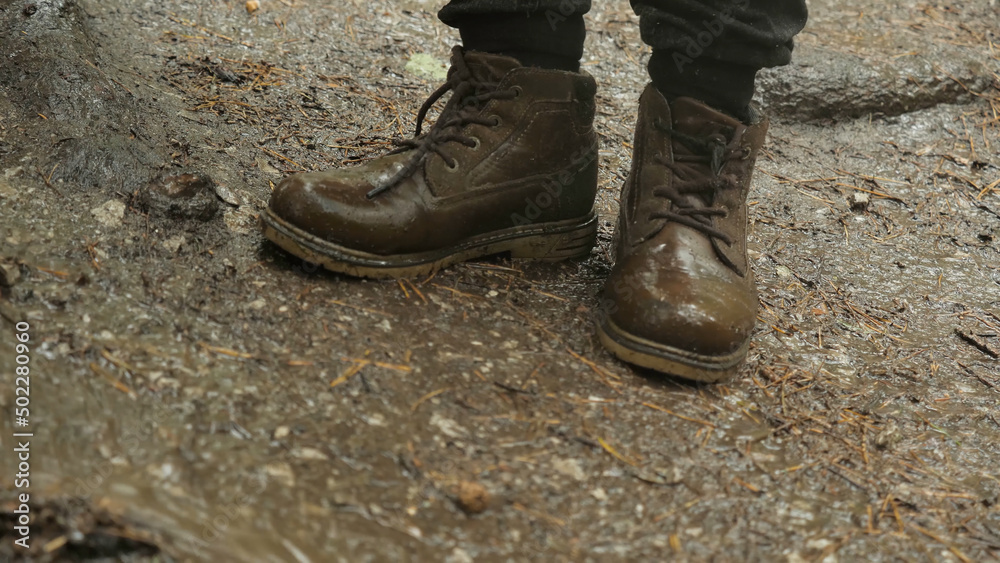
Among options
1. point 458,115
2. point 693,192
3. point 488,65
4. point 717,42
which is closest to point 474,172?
point 458,115

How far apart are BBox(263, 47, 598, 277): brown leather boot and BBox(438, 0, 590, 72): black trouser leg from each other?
0.05 meters

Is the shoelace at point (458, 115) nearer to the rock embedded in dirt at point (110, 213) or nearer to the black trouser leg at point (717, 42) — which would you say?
the black trouser leg at point (717, 42)

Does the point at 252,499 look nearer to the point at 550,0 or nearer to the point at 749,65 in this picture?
the point at 550,0

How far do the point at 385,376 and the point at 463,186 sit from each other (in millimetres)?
607

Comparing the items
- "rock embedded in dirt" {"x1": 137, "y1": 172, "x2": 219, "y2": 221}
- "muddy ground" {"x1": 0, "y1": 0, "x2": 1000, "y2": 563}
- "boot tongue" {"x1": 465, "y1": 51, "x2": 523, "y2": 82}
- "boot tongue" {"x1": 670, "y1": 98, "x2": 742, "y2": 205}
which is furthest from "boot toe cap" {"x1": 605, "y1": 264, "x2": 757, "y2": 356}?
"rock embedded in dirt" {"x1": 137, "y1": 172, "x2": 219, "y2": 221}

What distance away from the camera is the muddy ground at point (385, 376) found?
55.7 inches

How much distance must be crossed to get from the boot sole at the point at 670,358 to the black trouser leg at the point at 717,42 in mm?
692

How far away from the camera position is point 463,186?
81.7 inches

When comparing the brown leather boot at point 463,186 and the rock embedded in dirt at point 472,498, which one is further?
the brown leather boot at point 463,186

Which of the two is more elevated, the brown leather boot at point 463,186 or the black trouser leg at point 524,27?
the black trouser leg at point 524,27

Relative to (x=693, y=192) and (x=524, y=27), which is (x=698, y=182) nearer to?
(x=693, y=192)

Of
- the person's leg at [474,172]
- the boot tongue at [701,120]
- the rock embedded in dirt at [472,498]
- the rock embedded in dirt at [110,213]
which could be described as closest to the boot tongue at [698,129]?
the boot tongue at [701,120]

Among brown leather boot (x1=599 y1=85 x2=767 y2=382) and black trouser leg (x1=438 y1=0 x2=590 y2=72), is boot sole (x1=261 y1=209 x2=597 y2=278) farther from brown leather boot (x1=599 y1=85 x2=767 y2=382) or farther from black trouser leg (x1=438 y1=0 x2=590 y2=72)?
black trouser leg (x1=438 y1=0 x2=590 y2=72)

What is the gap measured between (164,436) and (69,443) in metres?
0.16
